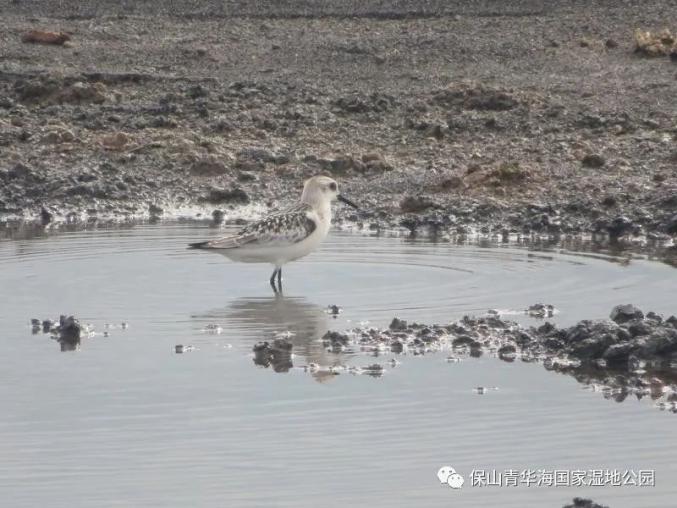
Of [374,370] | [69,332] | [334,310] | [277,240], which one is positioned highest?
[277,240]

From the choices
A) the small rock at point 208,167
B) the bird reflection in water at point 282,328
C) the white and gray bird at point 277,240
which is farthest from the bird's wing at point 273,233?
the small rock at point 208,167

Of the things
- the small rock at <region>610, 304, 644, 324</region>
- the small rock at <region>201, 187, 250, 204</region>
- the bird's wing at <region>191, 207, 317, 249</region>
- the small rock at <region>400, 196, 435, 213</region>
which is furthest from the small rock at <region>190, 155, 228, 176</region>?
the small rock at <region>610, 304, 644, 324</region>

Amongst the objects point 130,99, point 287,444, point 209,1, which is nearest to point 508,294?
point 287,444

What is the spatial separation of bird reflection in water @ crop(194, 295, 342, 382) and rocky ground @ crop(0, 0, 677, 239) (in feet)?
12.1

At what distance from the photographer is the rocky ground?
1708 centimetres

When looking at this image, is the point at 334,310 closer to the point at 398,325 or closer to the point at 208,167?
the point at 398,325

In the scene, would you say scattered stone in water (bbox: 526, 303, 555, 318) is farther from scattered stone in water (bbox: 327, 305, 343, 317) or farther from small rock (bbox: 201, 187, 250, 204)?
small rock (bbox: 201, 187, 250, 204)

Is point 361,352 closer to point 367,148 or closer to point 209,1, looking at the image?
point 367,148

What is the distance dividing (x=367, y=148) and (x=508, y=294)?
6485 millimetres

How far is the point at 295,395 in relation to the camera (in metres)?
9.88

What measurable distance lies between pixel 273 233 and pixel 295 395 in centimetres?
406

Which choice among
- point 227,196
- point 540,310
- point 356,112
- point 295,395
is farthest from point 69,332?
point 356,112

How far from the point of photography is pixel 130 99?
810 inches

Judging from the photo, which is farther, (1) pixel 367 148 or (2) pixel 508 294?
(1) pixel 367 148
